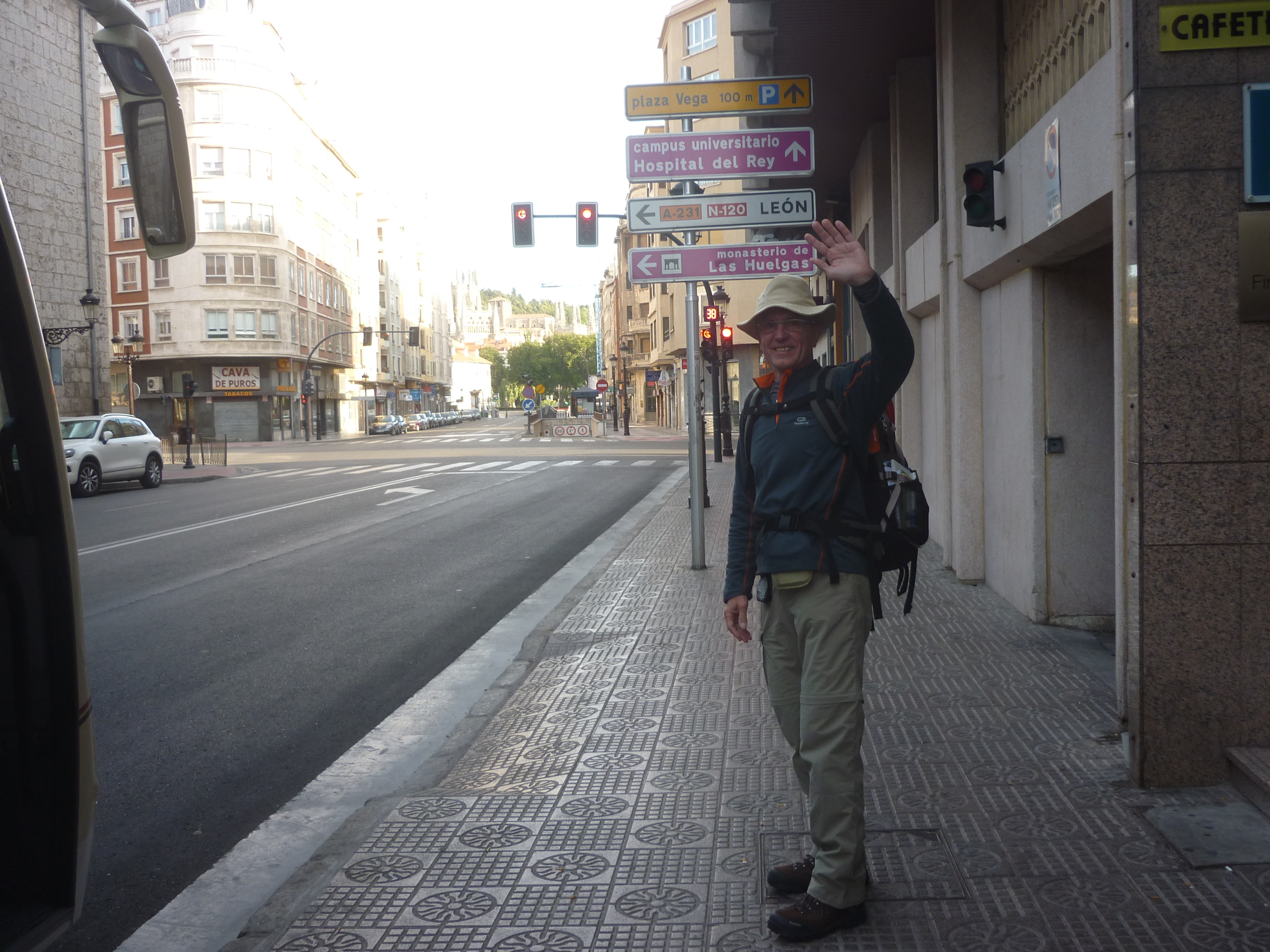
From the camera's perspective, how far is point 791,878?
11.1 feet

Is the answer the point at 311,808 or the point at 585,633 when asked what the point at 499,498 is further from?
the point at 311,808

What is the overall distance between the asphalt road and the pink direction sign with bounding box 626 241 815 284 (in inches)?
117

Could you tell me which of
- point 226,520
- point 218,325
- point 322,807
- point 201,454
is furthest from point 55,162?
point 322,807

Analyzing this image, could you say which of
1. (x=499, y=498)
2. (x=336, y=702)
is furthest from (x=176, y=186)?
(x=499, y=498)

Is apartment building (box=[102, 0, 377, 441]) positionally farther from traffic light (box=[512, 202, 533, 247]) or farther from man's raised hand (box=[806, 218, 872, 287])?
Answer: man's raised hand (box=[806, 218, 872, 287])

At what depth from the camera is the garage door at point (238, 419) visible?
63.1 m

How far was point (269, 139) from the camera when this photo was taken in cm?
6012

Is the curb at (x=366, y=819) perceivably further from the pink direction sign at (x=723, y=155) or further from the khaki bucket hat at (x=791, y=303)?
the pink direction sign at (x=723, y=155)

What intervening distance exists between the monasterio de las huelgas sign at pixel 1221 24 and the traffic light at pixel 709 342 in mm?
18757

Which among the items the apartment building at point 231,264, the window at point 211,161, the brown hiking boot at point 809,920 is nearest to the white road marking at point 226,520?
the brown hiking boot at point 809,920

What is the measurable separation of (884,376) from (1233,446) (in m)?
1.59

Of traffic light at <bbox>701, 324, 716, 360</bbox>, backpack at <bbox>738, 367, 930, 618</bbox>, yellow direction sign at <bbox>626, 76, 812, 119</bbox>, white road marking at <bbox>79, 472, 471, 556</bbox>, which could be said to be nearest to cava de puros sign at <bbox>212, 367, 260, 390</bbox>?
white road marking at <bbox>79, 472, 471, 556</bbox>

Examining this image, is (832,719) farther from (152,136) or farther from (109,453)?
(109,453)

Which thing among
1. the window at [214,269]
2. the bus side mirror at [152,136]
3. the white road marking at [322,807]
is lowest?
the white road marking at [322,807]
